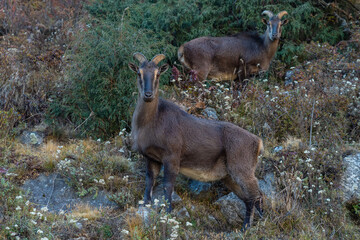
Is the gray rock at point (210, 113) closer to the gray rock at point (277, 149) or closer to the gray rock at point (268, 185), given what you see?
the gray rock at point (277, 149)

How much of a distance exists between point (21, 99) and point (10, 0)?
4961 mm

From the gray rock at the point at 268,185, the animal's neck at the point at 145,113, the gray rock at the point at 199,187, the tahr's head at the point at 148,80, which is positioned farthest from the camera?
the gray rock at the point at 199,187

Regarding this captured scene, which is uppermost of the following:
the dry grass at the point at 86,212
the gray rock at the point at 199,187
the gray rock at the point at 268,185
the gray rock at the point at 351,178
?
the gray rock at the point at 351,178

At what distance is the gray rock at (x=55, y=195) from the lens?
7051 millimetres

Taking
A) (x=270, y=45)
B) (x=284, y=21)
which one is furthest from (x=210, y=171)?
(x=284, y=21)

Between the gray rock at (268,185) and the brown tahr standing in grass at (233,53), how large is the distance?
4.10m

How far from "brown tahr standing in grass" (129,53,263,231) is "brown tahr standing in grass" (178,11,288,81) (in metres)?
4.01

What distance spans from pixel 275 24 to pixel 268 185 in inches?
207

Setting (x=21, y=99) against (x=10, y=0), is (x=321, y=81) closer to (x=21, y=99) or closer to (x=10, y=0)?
(x=21, y=99)

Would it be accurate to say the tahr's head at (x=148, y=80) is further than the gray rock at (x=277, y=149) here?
No

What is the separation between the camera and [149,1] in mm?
12891

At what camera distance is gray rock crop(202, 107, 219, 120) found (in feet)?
28.9

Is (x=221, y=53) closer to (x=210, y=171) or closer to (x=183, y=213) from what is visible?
(x=210, y=171)

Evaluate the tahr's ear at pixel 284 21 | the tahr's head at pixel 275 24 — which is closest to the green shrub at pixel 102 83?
the tahr's head at pixel 275 24
